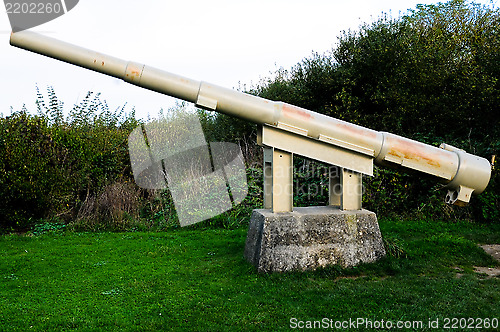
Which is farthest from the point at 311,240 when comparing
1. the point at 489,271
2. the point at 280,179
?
the point at 489,271

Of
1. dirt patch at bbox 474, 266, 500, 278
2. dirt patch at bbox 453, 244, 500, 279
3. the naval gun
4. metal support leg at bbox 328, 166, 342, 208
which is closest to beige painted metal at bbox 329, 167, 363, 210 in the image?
the naval gun

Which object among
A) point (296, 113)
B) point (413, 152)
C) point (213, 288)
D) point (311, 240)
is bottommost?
point (213, 288)

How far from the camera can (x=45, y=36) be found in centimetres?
536

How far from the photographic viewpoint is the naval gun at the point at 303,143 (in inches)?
224

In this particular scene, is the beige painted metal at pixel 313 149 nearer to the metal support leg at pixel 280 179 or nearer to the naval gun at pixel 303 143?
the naval gun at pixel 303 143

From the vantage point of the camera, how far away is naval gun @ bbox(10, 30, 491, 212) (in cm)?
569

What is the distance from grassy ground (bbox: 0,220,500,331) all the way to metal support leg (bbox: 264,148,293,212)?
1026mm

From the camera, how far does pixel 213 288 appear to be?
5555 millimetres

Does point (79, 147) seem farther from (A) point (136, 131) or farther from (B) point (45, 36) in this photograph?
(B) point (45, 36)

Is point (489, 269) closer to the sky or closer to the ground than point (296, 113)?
closer to the ground

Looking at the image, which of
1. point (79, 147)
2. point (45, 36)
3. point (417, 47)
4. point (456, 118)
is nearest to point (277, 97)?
point (417, 47)

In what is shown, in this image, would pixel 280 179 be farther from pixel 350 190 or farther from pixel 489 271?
pixel 489 271

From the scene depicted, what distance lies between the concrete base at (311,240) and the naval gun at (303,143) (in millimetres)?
276

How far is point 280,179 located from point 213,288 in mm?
1828
